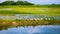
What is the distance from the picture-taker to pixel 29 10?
178 centimetres

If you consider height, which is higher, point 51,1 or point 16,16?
point 51,1

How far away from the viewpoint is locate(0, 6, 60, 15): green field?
1772mm

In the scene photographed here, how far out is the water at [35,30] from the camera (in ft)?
5.72

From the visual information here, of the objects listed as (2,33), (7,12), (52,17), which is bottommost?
(2,33)

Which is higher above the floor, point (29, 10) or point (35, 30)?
point (29, 10)

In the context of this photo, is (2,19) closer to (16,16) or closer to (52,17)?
(16,16)

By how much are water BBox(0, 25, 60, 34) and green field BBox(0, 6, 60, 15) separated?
17cm

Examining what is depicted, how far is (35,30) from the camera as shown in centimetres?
176

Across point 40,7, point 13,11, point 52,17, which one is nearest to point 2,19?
point 13,11

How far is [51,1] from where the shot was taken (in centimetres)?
180

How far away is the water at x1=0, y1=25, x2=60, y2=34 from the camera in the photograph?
1742 millimetres

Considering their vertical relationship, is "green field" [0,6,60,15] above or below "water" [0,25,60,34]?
above

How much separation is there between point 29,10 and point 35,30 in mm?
255

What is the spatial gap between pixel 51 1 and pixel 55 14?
0.55ft
